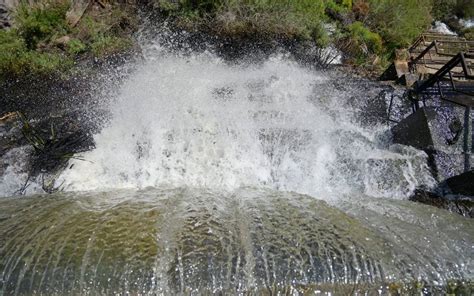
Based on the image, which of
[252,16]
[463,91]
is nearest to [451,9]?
[252,16]

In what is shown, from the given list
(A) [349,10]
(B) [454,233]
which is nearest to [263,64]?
(A) [349,10]

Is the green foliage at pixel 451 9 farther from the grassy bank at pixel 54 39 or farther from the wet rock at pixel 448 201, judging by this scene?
the grassy bank at pixel 54 39

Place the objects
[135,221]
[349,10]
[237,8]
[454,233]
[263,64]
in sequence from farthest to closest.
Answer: [349,10] < [237,8] < [263,64] < [454,233] < [135,221]

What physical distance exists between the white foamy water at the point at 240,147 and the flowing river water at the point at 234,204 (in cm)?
2

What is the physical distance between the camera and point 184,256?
8.33 feet

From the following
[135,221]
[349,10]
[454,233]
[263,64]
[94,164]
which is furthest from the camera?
[349,10]

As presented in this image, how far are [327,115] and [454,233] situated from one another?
2.72 meters

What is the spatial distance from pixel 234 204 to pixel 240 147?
5.03 ft

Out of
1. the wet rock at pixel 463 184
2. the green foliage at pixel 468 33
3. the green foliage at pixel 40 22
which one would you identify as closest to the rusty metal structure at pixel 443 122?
the wet rock at pixel 463 184

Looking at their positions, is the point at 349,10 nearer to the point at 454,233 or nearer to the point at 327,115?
the point at 327,115

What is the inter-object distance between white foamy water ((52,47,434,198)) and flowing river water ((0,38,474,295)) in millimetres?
18

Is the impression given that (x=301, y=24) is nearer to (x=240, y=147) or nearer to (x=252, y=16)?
(x=252, y=16)

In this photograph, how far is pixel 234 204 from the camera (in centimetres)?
350

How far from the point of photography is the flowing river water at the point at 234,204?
2.47 m
